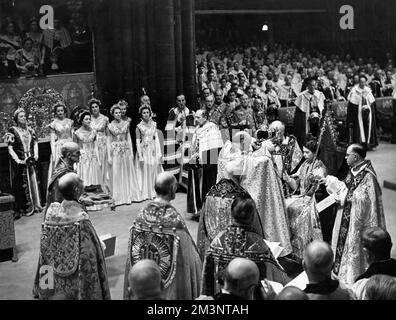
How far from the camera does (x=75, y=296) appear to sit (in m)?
6.24

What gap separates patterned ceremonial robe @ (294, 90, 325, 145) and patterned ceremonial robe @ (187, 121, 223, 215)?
4.38 m

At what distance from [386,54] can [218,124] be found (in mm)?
16916

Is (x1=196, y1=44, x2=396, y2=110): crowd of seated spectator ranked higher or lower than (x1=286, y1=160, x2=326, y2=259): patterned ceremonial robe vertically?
higher

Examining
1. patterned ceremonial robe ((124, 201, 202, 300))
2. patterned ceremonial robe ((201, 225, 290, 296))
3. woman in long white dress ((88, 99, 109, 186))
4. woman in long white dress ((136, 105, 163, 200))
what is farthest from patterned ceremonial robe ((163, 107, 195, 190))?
patterned ceremonial robe ((201, 225, 290, 296))

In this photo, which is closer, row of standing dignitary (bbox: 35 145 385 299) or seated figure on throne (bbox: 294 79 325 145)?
row of standing dignitary (bbox: 35 145 385 299)

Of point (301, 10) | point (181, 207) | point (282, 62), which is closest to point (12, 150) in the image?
point (181, 207)

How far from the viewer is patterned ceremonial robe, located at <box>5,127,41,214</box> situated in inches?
422

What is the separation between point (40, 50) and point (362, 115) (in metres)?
7.47

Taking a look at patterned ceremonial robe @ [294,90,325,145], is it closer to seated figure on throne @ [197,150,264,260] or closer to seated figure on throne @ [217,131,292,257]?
seated figure on throne @ [217,131,292,257]

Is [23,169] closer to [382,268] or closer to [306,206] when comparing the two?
[306,206]

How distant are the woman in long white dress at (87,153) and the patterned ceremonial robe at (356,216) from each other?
16.2 feet

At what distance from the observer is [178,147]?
1212 cm

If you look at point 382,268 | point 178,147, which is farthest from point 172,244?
point 178,147

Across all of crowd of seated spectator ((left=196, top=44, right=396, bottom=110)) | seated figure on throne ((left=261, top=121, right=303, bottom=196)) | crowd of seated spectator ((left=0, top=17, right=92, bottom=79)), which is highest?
crowd of seated spectator ((left=0, top=17, right=92, bottom=79))
